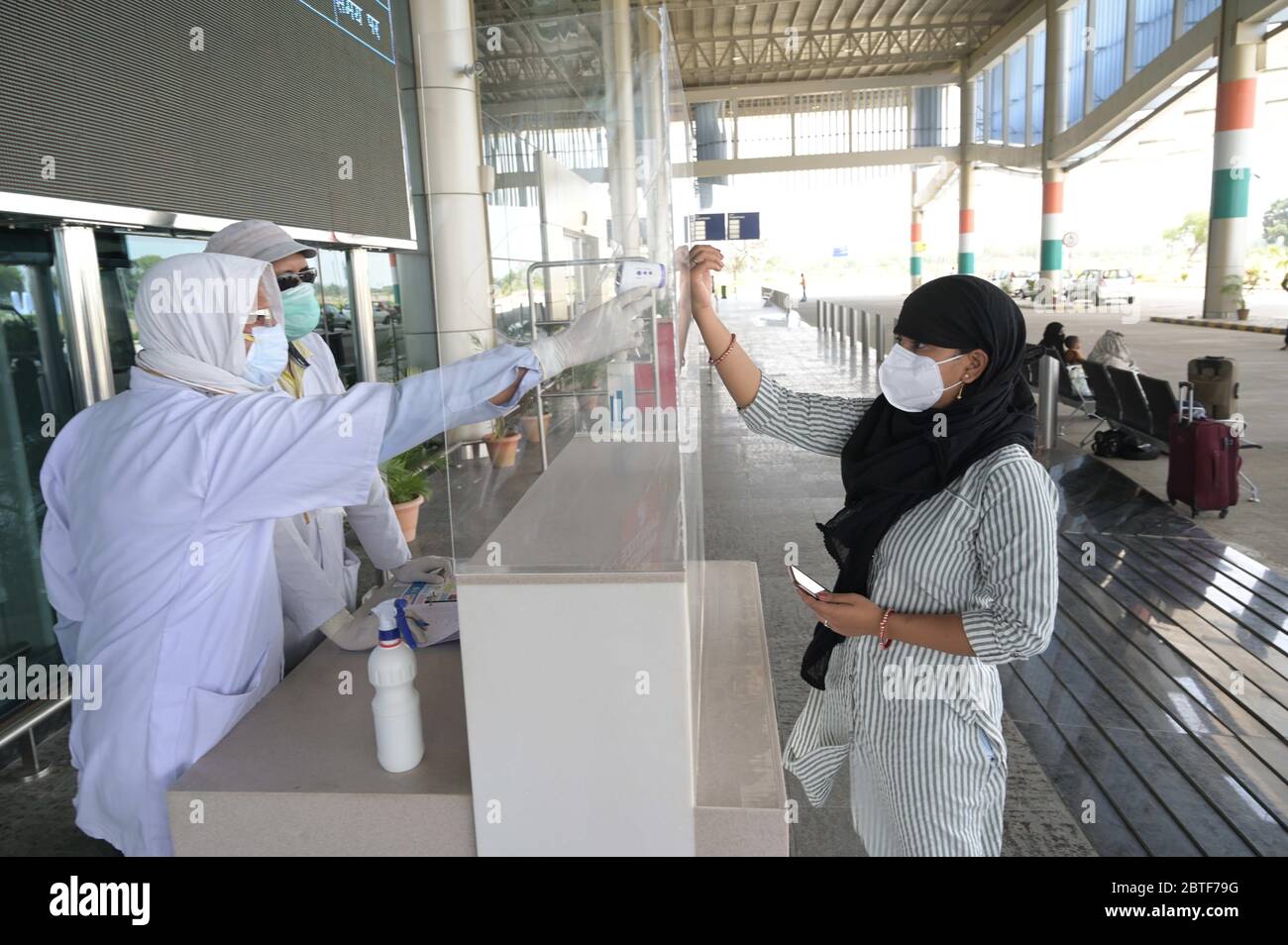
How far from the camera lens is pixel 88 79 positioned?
11.2 feet

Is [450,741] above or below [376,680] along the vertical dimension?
below

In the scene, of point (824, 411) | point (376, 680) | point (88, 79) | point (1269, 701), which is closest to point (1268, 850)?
point (1269, 701)

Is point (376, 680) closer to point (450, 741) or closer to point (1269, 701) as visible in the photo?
point (450, 741)

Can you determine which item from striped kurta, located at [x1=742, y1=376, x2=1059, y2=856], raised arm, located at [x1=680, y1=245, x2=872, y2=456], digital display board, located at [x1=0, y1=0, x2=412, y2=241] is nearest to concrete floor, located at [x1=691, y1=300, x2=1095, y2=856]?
striped kurta, located at [x1=742, y1=376, x2=1059, y2=856]

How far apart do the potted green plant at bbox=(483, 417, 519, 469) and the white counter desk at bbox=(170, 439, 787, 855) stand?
8 centimetres

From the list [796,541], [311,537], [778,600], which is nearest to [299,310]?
[311,537]

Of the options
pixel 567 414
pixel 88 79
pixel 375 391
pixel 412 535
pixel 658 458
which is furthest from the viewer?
pixel 412 535

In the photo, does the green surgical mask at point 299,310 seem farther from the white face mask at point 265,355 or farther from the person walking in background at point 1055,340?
the person walking in background at point 1055,340

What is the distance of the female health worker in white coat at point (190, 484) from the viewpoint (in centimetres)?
170

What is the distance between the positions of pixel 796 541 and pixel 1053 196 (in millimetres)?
29476

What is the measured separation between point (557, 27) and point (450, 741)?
4.61ft

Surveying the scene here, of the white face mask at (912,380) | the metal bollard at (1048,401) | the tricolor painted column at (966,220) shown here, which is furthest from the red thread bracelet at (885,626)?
the tricolor painted column at (966,220)

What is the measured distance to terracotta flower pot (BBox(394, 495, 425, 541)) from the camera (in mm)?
6486

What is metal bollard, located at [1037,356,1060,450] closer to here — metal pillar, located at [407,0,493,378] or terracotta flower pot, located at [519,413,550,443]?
terracotta flower pot, located at [519,413,550,443]
